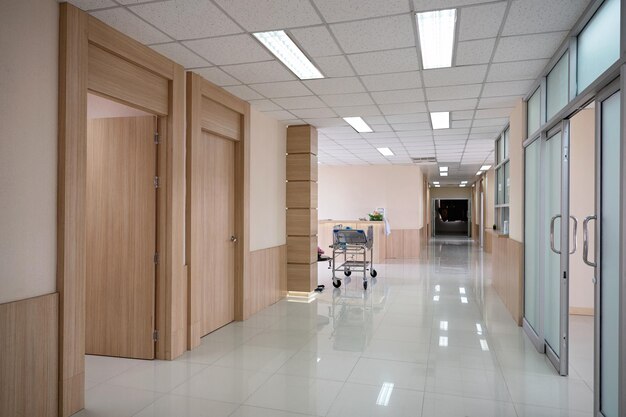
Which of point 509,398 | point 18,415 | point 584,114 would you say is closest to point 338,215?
point 584,114

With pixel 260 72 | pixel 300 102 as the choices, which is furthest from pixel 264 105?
pixel 260 72

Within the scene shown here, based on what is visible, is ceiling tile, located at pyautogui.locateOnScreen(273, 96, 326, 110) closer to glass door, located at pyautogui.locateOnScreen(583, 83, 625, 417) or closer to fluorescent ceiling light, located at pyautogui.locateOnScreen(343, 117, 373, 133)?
fluorescent ceiling light, located at pyautogui.locateOnScreen(343, 117, 373, 133)

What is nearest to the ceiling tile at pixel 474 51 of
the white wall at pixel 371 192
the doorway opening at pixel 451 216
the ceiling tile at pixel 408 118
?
the ceiling tile at pixel 408 118

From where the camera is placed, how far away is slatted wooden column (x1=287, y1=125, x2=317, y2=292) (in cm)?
704

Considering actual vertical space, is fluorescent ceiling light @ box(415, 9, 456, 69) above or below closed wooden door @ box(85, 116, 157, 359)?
above

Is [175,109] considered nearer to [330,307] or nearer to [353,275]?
[330,307]

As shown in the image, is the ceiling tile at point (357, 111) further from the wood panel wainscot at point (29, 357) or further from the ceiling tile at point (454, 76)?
the wood panel wainscot at point (29, 357)

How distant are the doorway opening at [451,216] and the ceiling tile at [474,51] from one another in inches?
954

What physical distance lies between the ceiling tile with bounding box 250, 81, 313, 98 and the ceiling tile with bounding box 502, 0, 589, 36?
228cm

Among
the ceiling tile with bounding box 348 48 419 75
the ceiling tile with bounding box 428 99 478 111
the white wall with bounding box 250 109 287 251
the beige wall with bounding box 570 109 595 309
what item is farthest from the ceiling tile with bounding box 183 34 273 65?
the beige wall with bounding box 570 109 595 309

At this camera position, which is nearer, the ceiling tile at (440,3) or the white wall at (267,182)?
the ceiling tile at (440,3)

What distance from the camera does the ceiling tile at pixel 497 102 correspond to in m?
5.39

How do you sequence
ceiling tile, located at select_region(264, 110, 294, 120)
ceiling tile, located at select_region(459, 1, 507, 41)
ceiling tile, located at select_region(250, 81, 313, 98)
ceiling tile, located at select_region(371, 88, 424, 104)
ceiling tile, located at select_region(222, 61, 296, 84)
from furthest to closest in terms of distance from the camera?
1. ceiling tile, located at select_region(264, 110, 294, 120)
2. ceiling tile, located at select_region(371, 88, 424, 104)
3. ceiling tile, located at select_region(250, 81, 313, 98)
4. ceiling tile, located at select_region(222, 61, 296, 84)
5. ceiling tile, located at select_region(459, 1, 507, 41)

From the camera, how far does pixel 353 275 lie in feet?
31.2
